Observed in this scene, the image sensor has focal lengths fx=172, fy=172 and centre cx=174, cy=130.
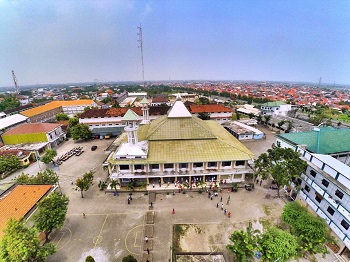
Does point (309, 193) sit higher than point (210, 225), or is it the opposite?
point (309, 193)

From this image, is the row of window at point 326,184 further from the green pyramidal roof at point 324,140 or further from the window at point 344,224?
the green pyramidal roof at point 324,140

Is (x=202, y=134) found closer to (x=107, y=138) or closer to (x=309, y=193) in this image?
(x=309, y=193)

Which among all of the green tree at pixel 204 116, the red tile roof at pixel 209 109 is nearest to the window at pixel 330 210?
the green tree at pixel 204 116

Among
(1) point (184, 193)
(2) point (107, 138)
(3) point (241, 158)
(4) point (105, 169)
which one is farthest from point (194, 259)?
(2) point (107, 138)

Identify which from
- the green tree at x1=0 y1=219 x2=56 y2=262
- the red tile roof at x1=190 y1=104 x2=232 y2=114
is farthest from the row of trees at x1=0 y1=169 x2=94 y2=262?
the red tile roof at x1=190 y1=104 x2=232 y2=114

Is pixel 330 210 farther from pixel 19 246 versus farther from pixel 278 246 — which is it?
pixel 19 246

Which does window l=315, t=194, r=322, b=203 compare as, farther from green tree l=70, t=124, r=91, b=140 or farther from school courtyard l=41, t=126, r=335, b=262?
green tree l=70, t=124, r=91, b=140

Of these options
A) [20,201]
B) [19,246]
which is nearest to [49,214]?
[19,246]
